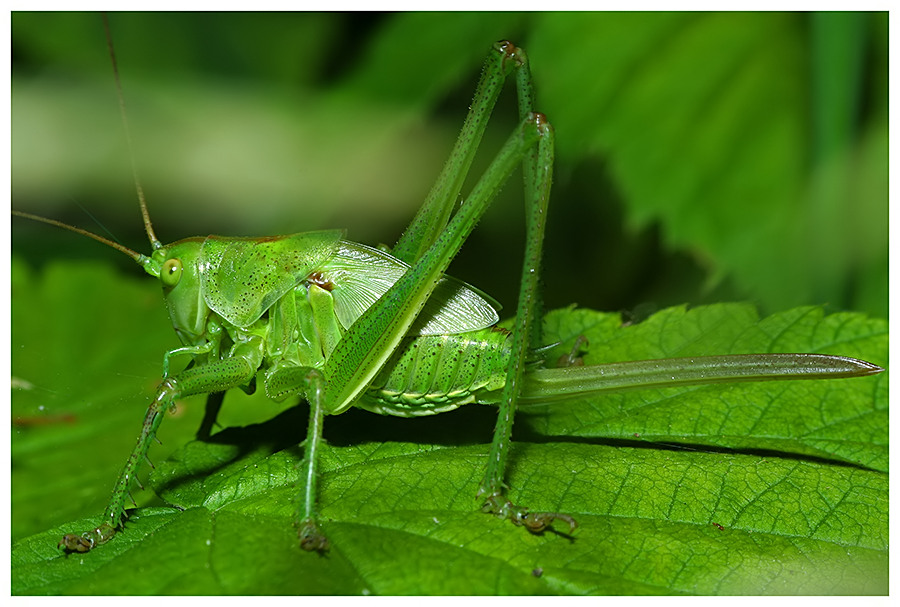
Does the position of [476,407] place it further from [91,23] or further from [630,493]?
[91,23]

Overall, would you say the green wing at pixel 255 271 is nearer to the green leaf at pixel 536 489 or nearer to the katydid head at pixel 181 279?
the katydid head at pixel 181 279

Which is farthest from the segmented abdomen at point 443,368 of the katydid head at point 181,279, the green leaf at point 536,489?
the katydid head at point 181,279

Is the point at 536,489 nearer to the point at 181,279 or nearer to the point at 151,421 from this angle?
the point at 151,421

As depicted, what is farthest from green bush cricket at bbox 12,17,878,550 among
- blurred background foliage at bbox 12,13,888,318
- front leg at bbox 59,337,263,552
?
blurred background foliage at bbox 12,13,888,318

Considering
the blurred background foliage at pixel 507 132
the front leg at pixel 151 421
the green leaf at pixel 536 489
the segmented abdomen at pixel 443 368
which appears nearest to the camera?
the green leaf at pixel 536 489

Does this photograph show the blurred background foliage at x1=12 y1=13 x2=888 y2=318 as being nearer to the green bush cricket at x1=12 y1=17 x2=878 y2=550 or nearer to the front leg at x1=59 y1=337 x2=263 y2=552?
the green bush cricket at x1=12 y1=17 x2=878 y2=550

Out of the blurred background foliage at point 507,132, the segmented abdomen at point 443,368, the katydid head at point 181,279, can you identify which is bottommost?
the segmented abdomen at point 443,368

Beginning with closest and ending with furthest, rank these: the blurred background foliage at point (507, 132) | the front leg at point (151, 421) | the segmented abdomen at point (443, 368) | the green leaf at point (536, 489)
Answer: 1. the green leaf at point (536, 489)
2. the front leg at point (151, 421)
3. the segmented abdomen at point (443, 368)
4. the blurred background foliage at point (507, 132)
